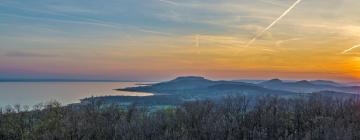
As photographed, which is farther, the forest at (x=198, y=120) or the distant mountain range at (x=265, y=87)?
the distant mountain range at (x=265, y=87)

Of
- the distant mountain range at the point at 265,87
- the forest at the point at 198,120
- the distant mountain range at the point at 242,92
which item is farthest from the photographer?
the distant mountain range at the point at 265,87

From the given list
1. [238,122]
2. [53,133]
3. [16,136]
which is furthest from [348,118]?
A: [16,136]

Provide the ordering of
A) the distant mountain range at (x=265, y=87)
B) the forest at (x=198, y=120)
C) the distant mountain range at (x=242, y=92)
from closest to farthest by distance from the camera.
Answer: the forest at (x=198, y=120)
the distant mountain range at (x=242, y=92)
the distant mountain range at (x=265, y=87)

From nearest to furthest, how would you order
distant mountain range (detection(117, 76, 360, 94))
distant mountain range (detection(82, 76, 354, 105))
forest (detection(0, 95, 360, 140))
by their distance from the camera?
forest (detection(0, 95, 360, 140)) < distant mountain range (detection(82, 76, 354, 105)) < distant mountain range (detection(117, 76, 360, 94))

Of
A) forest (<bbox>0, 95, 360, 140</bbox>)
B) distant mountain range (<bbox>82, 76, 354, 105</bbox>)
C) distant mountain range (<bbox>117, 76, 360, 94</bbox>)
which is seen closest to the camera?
forest (<bbox>0, 95, 360, 140</bbox>)

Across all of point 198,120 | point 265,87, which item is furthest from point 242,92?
point 265,87

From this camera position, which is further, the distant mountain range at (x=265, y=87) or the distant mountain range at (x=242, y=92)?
the distant mountain range at (x=265, y=87)

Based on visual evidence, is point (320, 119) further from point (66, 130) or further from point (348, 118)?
point (66, 130)

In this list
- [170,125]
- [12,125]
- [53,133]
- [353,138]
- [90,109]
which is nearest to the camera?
[353,138]

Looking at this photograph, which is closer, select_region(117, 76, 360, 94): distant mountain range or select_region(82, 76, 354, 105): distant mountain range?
select_region(82, 76, 354, 105): distant mountain range
